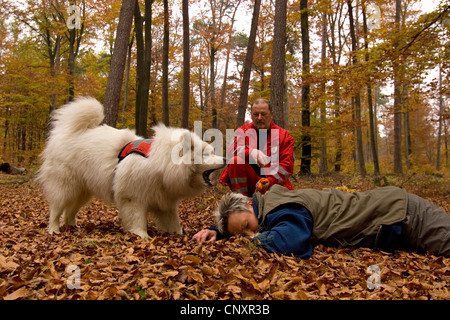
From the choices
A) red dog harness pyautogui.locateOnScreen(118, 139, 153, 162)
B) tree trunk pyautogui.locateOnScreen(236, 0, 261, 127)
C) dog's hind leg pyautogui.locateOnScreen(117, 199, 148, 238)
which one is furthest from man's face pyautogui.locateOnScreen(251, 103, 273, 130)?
tree trunk pyautogui.locateOnScreen(236, 0, 261, 127)

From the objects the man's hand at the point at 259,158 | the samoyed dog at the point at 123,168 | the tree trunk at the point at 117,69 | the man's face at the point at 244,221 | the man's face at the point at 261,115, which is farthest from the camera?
the tree trunk at the point at 117,69

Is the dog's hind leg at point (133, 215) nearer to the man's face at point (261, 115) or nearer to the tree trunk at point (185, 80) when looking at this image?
the man's face at point (261, 115)

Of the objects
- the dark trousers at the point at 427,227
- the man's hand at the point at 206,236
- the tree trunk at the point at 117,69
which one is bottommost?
the man's hand at the point at 206,236

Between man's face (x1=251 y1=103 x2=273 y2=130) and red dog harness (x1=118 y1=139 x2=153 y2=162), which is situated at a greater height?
man's face (x1=251 y1=103 x2=273 y2=130)

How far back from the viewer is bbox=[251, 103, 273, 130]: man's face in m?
4.77

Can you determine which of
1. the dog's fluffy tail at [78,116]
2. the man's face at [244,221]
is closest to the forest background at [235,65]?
the dog's fluffy tail at [78,116]

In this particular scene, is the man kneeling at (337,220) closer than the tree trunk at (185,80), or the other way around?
the man kneeling at (337,220)

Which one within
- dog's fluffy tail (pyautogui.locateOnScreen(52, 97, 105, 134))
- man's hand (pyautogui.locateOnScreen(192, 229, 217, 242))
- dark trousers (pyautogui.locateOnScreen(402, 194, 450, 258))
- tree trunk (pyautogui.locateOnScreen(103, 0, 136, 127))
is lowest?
man's hand (pyautogui.locateOnScreen(192, 229, 217, 242))

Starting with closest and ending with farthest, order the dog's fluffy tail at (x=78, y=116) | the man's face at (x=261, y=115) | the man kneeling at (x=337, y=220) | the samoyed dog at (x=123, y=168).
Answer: the man kneeling at (x=337, y=220)
the samoyed dog at (x=123, y=168)
the dog's fluffy tail at (x=78, y=116)
the man's face at (x=261, y=115)

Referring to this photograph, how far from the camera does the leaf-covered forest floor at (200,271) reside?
2109mm

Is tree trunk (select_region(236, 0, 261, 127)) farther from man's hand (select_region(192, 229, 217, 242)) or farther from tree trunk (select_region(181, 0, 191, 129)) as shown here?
man's hand (select_region(192, 229, 217, 242))

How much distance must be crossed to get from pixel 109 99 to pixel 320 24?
15.6 meters

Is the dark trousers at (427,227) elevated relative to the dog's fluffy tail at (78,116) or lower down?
lower down

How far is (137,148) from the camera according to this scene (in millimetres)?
3906
